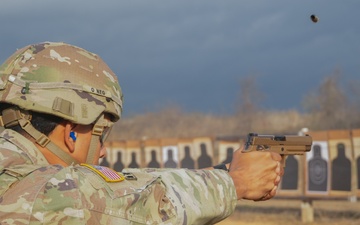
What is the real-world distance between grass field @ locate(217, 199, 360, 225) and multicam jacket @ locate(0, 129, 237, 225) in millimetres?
12601

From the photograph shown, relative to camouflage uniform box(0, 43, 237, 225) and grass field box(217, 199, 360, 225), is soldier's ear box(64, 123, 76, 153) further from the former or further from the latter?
grass field box(217, 199, 360, 225)

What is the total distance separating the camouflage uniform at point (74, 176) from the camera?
7.41 feet

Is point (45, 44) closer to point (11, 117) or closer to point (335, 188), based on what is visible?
point (11, 117)

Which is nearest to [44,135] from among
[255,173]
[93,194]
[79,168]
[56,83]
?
[56,83]

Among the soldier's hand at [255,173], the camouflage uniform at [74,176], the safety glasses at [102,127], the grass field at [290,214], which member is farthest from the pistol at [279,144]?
the grass field at [290,214]

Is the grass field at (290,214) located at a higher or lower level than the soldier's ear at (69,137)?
lower

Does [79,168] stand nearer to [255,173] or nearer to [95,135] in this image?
[95,135]

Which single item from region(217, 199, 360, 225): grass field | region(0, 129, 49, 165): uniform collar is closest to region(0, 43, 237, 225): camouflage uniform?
region(0, 129, 49, 165): uniform collar

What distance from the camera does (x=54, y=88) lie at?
265 centimetres

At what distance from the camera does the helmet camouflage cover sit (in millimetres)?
2637

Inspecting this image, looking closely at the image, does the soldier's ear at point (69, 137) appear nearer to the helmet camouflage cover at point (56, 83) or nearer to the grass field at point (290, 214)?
the helmet camouflage cover at point (56, 83)

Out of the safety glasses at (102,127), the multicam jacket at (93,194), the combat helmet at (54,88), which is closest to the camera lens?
the multicam jacket at (93,194)

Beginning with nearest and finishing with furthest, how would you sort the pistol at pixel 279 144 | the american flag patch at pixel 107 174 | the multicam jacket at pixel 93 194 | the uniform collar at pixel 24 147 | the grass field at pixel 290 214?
the multicam jacket at pixel 93 194 < the american flag patch at pixel 107 174 < the uniform collar at pixel 24 147 < the pistol at pixel 279 144 < the grass field at pixel 290 214

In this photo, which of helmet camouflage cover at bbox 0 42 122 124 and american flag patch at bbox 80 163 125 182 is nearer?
american flag patch at bbox 80 163 125 182
